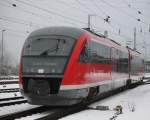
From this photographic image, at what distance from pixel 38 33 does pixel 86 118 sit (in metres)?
4.18

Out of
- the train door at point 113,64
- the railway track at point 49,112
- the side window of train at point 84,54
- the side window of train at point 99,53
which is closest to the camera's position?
the railway track at point 49,112

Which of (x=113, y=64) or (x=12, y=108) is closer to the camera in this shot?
(x=12, y=108)

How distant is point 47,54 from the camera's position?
1473cm

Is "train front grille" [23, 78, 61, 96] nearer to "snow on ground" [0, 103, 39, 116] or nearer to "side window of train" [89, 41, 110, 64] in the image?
"snow on ground" [0, 103, 39, 116]

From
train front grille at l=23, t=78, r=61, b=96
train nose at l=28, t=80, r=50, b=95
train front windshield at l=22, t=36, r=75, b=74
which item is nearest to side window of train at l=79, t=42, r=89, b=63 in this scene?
train front windshield at l=22, t=36, r=75, b=74

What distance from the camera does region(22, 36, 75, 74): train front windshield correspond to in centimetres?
1434

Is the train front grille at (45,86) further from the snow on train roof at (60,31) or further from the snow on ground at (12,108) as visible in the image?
the snow on train roof at (60,31)

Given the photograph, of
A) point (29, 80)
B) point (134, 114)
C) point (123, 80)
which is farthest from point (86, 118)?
point (123, 80)

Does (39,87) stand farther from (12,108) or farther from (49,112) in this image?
(12,108)

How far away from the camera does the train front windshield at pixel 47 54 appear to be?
1434 cm

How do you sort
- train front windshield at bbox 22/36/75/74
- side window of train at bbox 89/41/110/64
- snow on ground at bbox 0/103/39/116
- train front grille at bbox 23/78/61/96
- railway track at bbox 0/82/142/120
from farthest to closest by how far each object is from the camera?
side window of train at bbox 89/41/110/64
snow on ground at bbox 0/103/39/116
train front windshield at bbox 22/36/75/74
train front grille at bbox 23/78/61/96
railway track at bbox 0/82/142/120

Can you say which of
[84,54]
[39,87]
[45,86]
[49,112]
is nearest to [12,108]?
[49,112]

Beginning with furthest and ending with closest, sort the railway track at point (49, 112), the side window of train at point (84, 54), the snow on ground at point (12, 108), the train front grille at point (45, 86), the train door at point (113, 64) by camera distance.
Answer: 1. the train door at point (113, 64)
2. the side window of train at point (84, 54)
3. the snow on ground at point (12, 108)
4. the train front grille at point (45, 86)
5. the railway track at point (49, 112)

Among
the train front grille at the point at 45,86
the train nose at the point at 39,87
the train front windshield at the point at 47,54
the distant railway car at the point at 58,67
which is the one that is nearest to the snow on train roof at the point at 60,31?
the distant railway car at the point at 58,67
